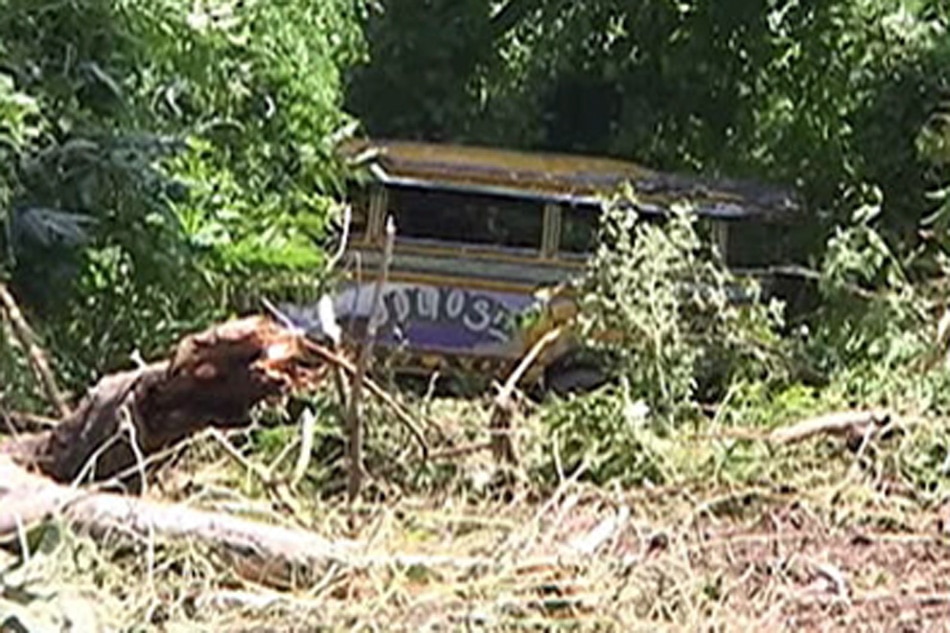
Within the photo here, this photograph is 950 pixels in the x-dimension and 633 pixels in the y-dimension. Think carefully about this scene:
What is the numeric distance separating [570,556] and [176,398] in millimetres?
1350

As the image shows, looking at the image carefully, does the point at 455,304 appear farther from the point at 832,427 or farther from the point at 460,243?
the point at 832,427

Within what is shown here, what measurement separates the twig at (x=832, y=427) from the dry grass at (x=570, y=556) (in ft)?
0.17

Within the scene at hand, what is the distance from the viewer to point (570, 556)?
5.03 meters

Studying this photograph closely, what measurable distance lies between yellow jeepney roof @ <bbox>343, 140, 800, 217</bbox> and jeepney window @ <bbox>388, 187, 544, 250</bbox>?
0.08m

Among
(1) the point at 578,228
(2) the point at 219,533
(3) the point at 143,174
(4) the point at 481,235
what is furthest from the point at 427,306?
(2) the point at 219,533

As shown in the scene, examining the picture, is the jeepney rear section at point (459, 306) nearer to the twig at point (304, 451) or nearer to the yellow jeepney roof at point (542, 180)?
the yellow jeepney roof at point (542, 180)

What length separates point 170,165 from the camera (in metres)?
8.36

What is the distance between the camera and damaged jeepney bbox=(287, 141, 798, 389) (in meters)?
10.7

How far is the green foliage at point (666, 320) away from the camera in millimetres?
6934

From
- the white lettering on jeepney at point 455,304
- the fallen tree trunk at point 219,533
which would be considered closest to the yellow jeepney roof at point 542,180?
the white lettering on jeepney at point 455,304

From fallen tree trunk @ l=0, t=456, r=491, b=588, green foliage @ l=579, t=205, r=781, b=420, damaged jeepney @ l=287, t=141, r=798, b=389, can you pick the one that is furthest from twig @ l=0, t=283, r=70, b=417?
damaged jeepney @ l=287, t=141, r=798, b=389

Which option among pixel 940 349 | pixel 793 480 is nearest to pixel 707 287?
pixel 940 349

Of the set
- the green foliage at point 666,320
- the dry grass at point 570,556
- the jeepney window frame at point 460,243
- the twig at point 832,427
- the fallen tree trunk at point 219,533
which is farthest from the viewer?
the jeepney window frame at point 460,243

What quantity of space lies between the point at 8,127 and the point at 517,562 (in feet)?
10.4
